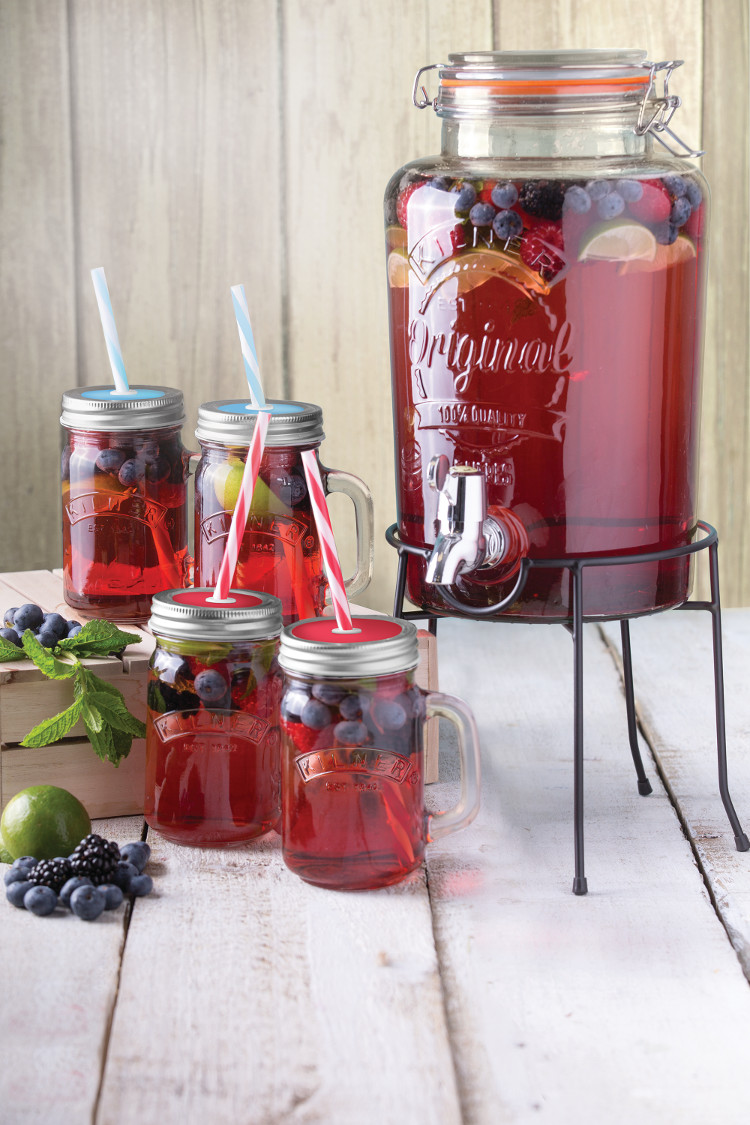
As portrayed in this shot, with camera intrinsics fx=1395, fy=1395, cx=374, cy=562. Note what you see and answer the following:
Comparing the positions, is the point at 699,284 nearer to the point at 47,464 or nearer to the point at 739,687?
the point at 739,687

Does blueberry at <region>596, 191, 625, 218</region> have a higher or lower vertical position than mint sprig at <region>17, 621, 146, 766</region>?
higher

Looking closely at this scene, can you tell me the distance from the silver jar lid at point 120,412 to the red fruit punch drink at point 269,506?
0.04 metres

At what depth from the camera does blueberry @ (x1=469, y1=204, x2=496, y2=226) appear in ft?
3.37

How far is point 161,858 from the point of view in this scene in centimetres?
114

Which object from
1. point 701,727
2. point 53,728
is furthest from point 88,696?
point 701,727

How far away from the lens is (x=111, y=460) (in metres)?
1.25

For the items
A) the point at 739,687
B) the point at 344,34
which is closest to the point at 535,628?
the point at 739,687

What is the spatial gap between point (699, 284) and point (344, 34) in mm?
899

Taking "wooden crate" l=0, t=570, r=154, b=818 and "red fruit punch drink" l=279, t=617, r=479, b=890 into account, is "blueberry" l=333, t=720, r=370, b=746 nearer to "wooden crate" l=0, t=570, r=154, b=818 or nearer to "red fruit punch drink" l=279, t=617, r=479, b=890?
"red fruit punch drink" l=279, t=617, r=479, b=890

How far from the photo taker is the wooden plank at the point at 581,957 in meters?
0.83

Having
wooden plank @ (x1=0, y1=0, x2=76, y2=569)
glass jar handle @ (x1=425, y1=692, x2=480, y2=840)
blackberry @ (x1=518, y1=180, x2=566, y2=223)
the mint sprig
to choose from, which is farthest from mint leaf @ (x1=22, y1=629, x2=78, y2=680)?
wooden plank @ (x1=0, y1=0, x2=76, y2=569)

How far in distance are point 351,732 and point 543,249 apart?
38 cm

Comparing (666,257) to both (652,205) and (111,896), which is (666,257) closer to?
(652,205)

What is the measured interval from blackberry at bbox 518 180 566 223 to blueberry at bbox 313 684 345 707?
375mm
